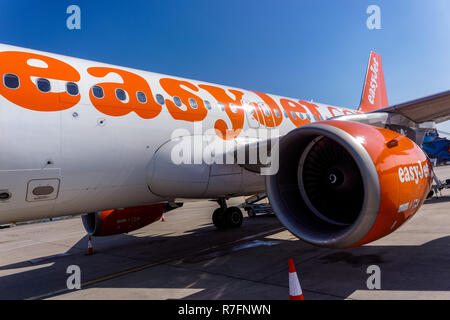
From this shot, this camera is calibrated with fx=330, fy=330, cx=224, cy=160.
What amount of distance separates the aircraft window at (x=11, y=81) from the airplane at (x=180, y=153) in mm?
11

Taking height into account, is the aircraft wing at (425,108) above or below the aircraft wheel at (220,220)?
above

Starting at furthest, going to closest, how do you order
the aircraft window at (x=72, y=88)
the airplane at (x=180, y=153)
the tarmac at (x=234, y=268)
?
the aircraft window at (x=72, y=88), the tarmac at (x=234, y=268), the airplane at (x=180, y=153)

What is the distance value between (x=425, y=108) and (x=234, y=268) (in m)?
4.45

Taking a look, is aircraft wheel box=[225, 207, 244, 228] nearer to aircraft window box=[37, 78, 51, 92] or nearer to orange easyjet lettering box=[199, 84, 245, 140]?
orange easyjet lettering box=[199, 84, 245, 140]

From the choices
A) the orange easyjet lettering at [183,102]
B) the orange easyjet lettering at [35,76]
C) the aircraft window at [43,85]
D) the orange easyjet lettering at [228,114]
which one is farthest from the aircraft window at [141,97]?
the orange easyjet lettering at [228,114]

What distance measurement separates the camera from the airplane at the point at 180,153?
4137mm

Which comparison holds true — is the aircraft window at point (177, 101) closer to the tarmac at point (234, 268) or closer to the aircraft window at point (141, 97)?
the aircraft window at point (141, 97)

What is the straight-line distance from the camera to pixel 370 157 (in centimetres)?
406

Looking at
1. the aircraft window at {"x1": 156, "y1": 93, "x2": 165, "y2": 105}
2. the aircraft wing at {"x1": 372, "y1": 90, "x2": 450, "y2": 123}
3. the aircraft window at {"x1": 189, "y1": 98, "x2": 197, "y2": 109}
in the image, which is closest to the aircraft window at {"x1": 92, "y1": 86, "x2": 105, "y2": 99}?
the aircraft window at {"x1": 156, "y1": 93, "x2": 165, "y2": 105}

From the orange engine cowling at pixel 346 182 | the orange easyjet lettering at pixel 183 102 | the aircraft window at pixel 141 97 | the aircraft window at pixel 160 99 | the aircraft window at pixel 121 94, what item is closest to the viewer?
the orange engine cowling at pixel 346 182

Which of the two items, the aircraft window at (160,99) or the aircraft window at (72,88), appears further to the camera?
the aircraft window at (160,99)

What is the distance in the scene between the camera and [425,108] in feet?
19.6
